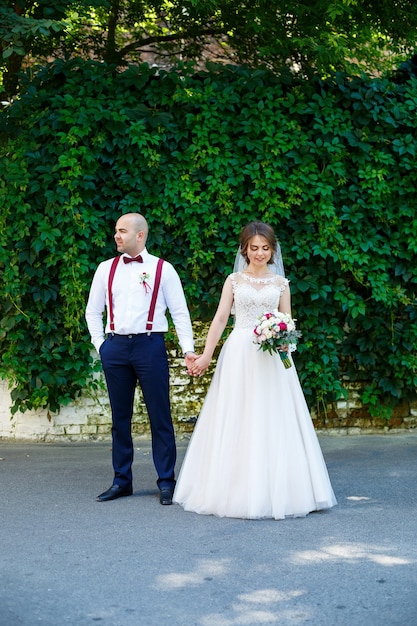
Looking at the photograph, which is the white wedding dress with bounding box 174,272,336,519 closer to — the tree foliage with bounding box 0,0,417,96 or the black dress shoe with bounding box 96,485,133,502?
the black dress shoe with bounding box 96,485,133,502

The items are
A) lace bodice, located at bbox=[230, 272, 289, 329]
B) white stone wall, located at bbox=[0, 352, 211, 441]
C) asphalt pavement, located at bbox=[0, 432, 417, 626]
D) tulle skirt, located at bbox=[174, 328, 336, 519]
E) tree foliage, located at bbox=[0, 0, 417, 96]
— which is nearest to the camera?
asphalt pavement, located at bbox=[0, 432, 417, 626]

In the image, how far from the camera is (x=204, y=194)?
922 cm

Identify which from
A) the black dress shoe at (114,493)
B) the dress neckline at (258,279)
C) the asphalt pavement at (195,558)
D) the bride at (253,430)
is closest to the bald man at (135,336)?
the black dress shoe at (114,493)

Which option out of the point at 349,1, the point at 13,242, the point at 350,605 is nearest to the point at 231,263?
the point at 13,242

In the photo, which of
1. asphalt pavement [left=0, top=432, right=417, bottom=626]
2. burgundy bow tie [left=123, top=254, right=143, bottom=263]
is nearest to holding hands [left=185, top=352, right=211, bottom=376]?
burgundy bow tie [left=123, top=254, right=143, bottom=263]

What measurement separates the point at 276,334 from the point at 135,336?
3.53ft

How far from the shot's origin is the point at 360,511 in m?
6.71

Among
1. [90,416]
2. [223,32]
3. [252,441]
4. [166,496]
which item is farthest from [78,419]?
[223,32]

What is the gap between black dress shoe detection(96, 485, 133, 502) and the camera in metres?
7.09

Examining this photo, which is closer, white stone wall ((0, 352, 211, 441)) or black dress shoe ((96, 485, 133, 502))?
black dress shoe ((96, 485, 133, 502))

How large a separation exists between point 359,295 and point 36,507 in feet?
13.8

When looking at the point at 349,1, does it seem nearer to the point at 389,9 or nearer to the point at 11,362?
the point at 389,9

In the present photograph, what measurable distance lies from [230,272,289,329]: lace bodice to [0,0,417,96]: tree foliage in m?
2.97

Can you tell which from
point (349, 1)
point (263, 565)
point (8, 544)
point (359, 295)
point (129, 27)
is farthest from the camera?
point (129, 27)
